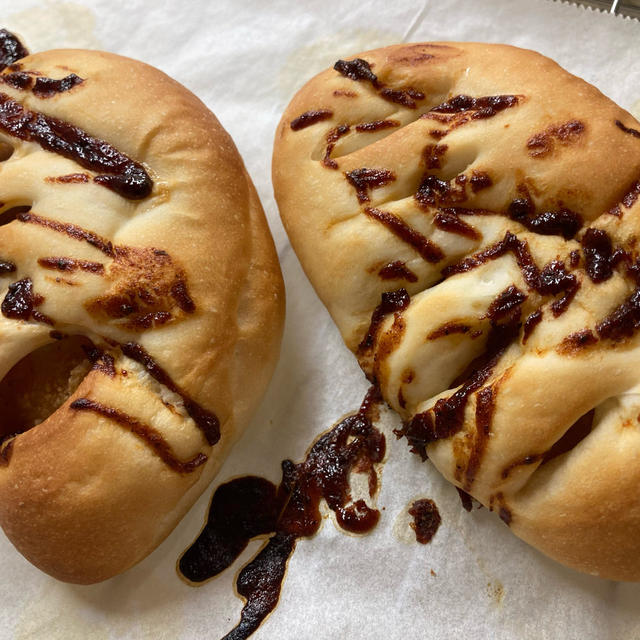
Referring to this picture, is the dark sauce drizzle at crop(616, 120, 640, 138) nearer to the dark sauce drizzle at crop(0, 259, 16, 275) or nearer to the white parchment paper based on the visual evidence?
the white parchment paper

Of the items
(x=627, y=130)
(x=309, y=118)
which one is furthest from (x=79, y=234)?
(x=627, y=130)

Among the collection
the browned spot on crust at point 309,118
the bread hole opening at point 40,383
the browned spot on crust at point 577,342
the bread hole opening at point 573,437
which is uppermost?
the browned spot on crust at point 309,118

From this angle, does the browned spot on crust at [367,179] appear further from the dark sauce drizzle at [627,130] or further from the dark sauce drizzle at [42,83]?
the dark sauce drizzle at [42,83]

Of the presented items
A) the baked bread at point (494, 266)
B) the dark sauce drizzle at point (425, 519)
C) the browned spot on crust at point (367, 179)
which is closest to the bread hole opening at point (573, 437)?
the baked bread at point (494, 266)

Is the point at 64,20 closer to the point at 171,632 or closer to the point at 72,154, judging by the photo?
the point at 72,154

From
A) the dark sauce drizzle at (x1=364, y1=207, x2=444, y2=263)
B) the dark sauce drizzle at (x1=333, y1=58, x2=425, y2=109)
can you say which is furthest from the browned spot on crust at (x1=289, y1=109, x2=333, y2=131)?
the dark sauce drizzle at (x1=364, y1=207, x2=444, y2=263)

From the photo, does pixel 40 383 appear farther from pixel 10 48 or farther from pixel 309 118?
pixel 10 48
